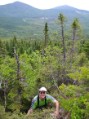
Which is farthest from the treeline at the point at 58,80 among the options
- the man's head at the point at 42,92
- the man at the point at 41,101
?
the man's head at the point at 42,92

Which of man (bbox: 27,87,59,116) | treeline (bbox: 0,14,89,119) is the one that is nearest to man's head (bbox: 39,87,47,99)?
man (bbox: 27,87,59,116)

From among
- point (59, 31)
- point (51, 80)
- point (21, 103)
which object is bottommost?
point (21, 103)

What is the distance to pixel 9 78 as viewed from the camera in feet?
101

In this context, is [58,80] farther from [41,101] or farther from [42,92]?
[42,92]

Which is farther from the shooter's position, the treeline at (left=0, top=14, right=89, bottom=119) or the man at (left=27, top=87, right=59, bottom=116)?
the man at (left=27, top=87, right=59, bottom=116)

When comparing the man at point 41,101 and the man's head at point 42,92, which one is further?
the man at point 41,101

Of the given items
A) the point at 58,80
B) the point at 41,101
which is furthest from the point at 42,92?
the point at 58,80

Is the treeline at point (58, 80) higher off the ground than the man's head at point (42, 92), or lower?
lower

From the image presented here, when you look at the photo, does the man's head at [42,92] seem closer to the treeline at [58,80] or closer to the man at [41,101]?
the man at [41,101]

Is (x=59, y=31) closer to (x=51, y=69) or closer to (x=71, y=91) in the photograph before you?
(x=51, y=69)

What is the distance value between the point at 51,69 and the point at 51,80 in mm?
2540

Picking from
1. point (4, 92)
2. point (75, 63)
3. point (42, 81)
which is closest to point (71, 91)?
point (42, 81)

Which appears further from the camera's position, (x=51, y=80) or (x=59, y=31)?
(x=59, y=31)

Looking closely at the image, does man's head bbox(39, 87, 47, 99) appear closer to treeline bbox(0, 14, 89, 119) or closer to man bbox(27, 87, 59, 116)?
man bbox(27, 87, 59, 116)
